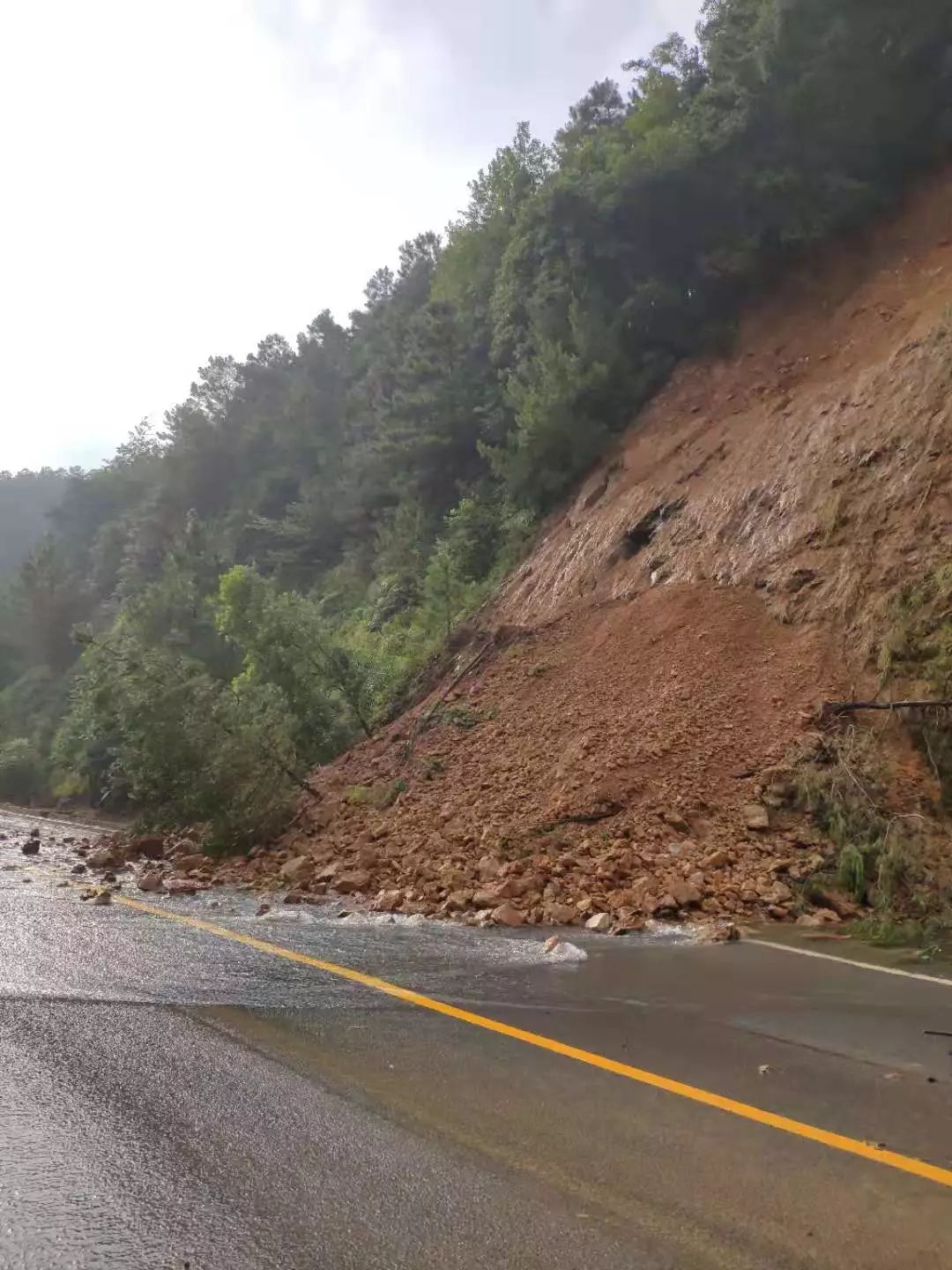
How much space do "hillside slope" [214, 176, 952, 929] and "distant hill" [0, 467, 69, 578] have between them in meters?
91.3

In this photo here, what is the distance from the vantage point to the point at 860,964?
7.45 meters

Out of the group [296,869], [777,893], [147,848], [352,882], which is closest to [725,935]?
[777,893]

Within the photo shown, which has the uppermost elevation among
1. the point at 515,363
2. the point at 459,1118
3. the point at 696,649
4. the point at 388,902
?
the point at 515,363

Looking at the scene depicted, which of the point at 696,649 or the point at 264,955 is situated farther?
the point at 696,649

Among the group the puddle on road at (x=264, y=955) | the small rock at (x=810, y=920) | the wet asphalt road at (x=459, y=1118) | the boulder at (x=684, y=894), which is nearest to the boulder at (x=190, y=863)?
the puddle on road at (x=264, y=955)

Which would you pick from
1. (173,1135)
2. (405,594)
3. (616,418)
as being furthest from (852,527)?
(405,594)

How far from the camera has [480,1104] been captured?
4398 mm

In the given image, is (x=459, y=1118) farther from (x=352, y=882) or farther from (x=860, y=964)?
(x=352, y=882)

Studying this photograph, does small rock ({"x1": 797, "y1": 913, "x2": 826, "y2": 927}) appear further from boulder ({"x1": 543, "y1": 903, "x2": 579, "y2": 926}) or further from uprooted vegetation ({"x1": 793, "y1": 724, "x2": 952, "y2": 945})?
boulder ({"x1": 543, "y1": 903, "x2": 579, "y2": 926})

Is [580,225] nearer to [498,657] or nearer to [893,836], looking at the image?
[498,657]

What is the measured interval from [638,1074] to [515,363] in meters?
24.6

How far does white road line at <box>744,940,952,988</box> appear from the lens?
695cm

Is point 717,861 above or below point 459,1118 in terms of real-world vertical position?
below

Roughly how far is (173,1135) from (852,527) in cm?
1252
